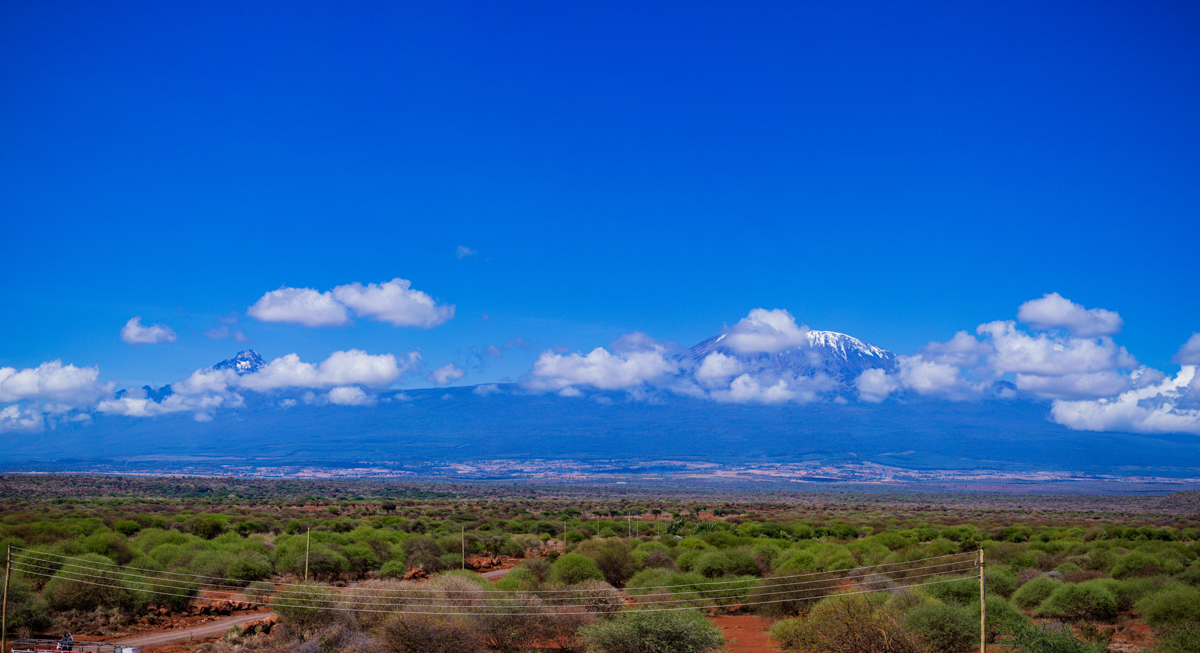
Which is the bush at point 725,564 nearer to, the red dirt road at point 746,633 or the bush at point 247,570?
the red dirt road at point 746,633

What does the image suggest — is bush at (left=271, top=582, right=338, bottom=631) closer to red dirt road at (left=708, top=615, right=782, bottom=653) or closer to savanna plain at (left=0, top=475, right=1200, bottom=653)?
savanna plain at (left=0, top=475, right=1200, bottom=653)

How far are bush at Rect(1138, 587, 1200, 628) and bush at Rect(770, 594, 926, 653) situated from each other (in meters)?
7.69

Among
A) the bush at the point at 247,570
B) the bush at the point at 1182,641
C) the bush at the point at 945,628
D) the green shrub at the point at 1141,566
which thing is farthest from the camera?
the bush at the point at 247,570

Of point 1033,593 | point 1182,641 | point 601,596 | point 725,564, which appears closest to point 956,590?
point 1033,593

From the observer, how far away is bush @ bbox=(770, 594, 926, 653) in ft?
67.9

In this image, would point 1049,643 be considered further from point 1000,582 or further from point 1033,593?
point 1000,582

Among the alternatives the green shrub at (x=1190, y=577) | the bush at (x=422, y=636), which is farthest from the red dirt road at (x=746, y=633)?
the green shrub at (x=1190, y=577)

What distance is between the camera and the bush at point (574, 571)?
30.3 meters

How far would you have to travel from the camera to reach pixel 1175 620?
22.8 m

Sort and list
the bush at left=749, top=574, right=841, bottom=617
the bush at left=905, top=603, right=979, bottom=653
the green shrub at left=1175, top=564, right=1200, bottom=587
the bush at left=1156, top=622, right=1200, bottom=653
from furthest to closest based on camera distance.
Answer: the green shrub at left=1175, top=564, right=1200, bottom=587 → the bush at left=749, top=574, right=841, bottom=617 → the bush at left=905, top=603, right=979, bottom=653 → the bush at left=1156, top=622, right=1200, bottom=653

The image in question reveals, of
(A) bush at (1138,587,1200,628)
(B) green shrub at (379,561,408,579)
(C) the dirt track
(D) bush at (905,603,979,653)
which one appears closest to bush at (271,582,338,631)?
(C) the dirt track

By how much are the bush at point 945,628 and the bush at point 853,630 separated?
1.69ft

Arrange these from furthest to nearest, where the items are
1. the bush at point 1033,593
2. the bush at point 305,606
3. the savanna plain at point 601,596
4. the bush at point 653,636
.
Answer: the bush at point 1033,593 < the bush at point 305,606 < the savanna plain at point 601,596 < the bush at point 653,636

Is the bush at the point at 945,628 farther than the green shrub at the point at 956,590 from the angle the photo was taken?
No
